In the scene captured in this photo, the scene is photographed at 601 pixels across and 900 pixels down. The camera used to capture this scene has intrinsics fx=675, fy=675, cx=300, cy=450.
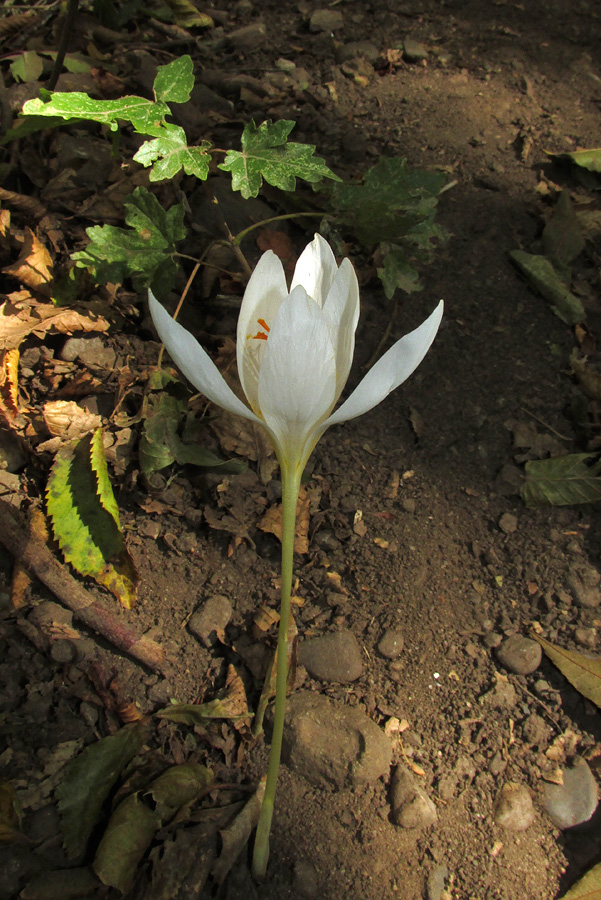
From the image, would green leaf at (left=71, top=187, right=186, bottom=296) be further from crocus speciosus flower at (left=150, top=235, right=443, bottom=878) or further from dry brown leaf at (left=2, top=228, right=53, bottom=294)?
crocus speciosus flower at (left=150, top=235, right=443, bottom=878)

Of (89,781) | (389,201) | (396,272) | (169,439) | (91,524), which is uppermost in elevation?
(389,201)

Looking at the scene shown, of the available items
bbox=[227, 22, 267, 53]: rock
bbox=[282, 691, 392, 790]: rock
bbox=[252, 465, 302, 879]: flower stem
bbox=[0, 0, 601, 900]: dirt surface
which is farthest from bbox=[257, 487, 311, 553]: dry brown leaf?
bbox=[227, 22, 267, 53]: rock

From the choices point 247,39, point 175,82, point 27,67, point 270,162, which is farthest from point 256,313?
point 247,39

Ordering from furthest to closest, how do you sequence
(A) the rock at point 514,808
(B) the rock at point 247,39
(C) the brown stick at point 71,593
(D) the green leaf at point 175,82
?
1. (B) the rock at point 247,39
2. (D) the green leaf at point 175,82
3. (C) the brown stick at point 71,593
4. (A) the rock at point 514,808

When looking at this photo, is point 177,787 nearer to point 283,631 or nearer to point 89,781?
point 89,781

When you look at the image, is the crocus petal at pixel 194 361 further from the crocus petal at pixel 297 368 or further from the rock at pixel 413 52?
the rock at pixel 413 52

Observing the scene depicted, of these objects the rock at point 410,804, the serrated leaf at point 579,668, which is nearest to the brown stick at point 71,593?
the rock at point 410,804
